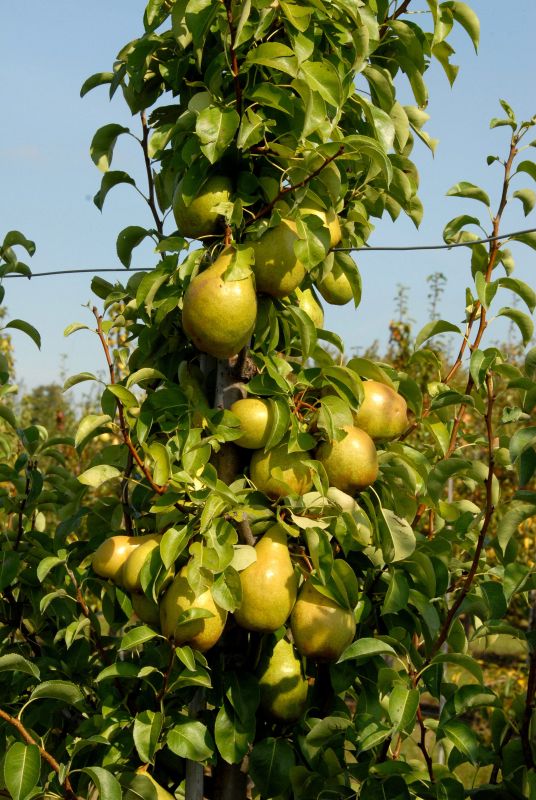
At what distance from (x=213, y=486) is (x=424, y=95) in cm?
108

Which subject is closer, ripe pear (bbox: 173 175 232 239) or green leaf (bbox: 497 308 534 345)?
ripe pear (bbox: 173 175 232 239)

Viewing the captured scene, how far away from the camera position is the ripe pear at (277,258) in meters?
1.59

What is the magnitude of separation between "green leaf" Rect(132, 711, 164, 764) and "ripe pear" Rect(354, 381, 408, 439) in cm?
66

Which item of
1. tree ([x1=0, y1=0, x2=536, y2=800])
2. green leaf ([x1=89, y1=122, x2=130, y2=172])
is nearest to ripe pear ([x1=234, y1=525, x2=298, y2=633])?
tree ([x1=0, y1=0, x2=536, y2=800])

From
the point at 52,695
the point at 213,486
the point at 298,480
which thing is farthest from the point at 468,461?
the point at 52,695

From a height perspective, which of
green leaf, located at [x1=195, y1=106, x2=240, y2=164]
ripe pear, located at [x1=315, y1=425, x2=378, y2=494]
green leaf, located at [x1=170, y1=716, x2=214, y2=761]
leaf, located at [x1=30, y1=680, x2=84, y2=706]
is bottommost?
green leaf, located at [x1=170, y1=716, x2=214, y2=761]

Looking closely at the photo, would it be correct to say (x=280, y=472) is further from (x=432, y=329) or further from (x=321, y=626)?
(x=432, y=329)

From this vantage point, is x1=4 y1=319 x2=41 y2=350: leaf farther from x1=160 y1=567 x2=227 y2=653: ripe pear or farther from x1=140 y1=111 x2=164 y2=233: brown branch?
x1=160 y1=567 x2=227 y2=653: ripe pear

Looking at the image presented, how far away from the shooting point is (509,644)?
32.5 ft

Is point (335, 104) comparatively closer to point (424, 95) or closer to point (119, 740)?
point (424, 95)

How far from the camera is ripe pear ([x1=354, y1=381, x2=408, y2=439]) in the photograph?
169 cm

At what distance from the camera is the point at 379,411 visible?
169cm

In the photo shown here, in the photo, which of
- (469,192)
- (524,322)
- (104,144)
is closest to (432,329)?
(524,322)

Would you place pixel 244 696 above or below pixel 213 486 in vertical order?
below
